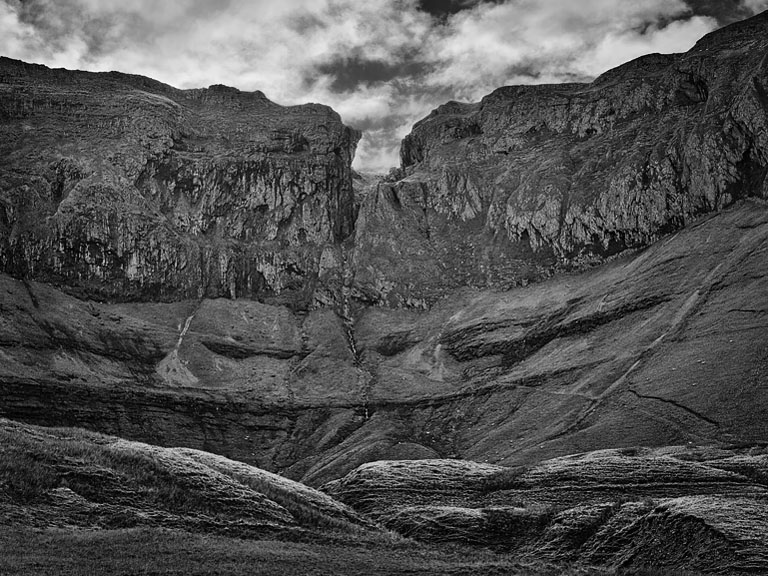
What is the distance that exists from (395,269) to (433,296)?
12.3 m

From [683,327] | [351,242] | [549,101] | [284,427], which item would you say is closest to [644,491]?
[683,327]

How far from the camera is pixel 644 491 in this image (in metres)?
50.2

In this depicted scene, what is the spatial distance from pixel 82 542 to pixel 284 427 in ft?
252

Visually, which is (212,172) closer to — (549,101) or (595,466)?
(549,101)

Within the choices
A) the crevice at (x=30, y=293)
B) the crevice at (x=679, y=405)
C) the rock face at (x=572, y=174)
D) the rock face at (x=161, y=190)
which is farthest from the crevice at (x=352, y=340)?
the crevice at (x=30, y=293)

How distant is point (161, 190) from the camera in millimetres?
163250

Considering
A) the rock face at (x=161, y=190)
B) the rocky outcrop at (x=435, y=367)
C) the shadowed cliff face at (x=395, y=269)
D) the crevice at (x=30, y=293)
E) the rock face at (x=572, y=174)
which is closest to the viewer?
the rocky outcrop at (x=435, y=367)

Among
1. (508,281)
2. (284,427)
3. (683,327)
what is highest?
(508,281)

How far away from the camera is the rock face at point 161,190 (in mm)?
144538

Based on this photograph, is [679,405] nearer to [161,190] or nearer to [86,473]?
[86,473]

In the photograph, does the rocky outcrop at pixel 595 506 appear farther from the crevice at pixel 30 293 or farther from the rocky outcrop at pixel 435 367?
the crevice at pixel 30 293

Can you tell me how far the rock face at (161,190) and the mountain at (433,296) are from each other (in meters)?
0.63

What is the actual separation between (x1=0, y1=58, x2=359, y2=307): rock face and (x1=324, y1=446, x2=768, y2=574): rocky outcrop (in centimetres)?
9952

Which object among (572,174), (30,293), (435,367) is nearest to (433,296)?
(435,367)
